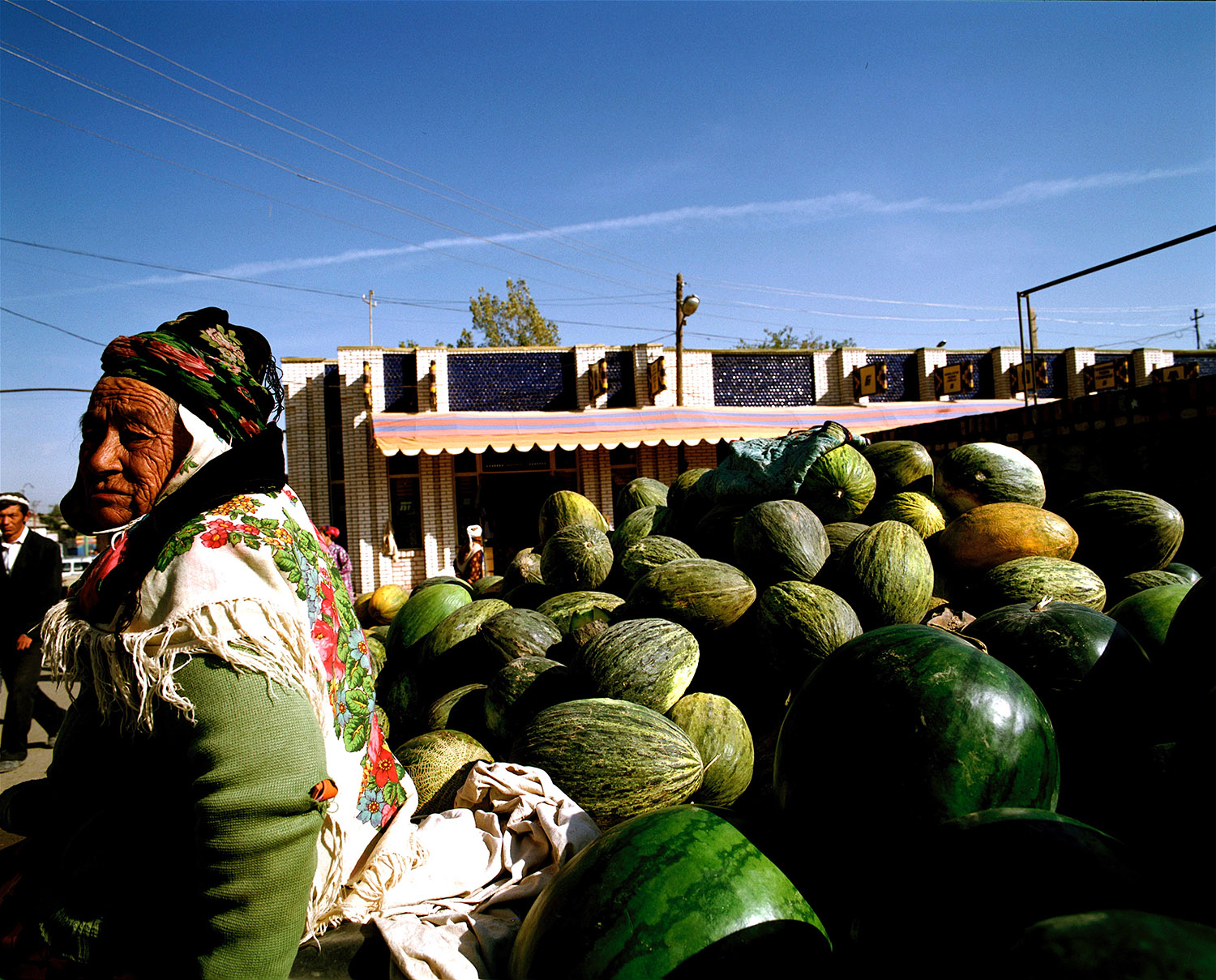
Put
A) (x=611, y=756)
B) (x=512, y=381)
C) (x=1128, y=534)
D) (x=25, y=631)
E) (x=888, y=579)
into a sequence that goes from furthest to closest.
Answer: (x=512, y=381), (x=25, y=631), (x=1128, y=534), (x=888, y=579), (x=611, y=756)

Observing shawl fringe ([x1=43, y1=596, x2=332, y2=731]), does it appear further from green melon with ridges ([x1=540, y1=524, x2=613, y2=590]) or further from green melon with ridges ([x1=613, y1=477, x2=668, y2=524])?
green melon with ridges ([x1=613, y1=477, x2=668, y2=524])

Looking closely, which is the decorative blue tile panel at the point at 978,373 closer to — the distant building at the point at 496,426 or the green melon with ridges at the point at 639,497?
the distant building at the point at 496,426

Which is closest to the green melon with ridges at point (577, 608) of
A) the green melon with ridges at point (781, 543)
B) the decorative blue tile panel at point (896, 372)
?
the green melon with ridges at point (781, 543)

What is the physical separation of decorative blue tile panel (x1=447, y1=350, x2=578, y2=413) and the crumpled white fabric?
1418 cm

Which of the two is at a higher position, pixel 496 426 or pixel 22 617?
pixel 496 426

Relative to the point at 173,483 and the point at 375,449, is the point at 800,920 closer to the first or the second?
the point at 173,483

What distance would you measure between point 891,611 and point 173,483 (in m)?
3.31

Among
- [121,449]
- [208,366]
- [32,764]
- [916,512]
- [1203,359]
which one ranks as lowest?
[32,764]

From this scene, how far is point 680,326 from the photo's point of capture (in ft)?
54.1

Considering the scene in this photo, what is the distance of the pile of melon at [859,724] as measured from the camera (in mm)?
1270

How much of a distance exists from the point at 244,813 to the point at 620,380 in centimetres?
1588

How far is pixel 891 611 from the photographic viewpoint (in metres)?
3.61

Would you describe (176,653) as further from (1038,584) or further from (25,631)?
(25,631)

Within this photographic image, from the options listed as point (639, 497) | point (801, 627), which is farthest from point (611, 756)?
point (639, 497)
